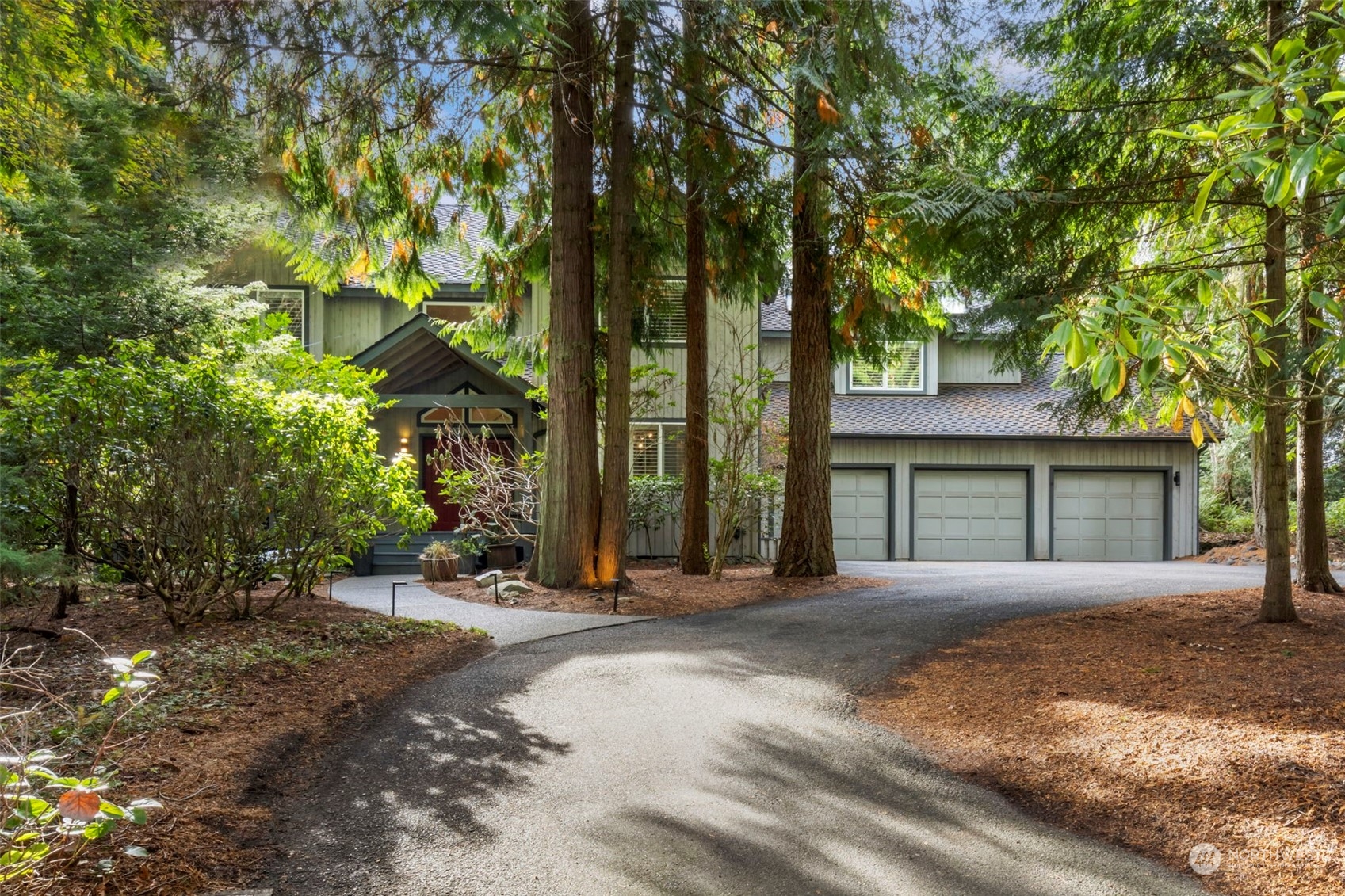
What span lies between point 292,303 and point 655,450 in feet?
25.6

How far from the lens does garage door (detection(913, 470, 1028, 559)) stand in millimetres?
19000

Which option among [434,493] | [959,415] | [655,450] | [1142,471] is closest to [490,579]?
[655,450]

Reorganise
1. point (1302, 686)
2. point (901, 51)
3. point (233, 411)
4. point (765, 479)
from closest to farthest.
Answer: point (1302, 686) < point (233, 411) < point (901, 51) < point (765, 479)

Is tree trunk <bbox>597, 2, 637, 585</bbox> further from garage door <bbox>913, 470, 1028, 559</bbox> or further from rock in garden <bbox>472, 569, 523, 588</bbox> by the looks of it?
garage door <bbox>913, 470, 1028, 559</bbox>

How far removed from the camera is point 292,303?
1791cm

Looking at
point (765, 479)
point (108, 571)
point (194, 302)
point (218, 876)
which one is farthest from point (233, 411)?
point (765, 479)

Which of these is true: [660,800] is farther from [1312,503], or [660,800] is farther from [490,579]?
[1312,503]

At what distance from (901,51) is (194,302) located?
849cm

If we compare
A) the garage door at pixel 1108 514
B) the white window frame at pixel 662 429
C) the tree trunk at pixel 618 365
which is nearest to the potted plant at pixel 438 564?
the tree trunk at pixel 618 365

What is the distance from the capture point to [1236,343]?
1002cm

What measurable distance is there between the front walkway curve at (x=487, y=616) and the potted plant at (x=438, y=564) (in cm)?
132

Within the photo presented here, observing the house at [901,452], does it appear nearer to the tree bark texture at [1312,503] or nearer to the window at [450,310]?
the window at [450,310]

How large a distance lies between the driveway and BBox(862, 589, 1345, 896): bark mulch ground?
9.7 inches

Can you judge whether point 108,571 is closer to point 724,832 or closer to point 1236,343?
point 724,832
